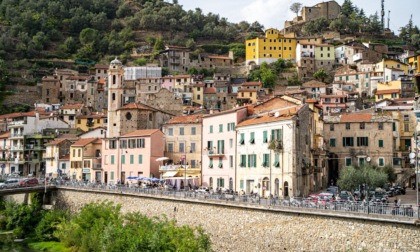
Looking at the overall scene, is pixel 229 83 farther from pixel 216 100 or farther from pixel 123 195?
pixel 123 195

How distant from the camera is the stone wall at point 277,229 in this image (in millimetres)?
27328

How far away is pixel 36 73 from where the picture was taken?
119 meters

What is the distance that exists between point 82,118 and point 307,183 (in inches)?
2029

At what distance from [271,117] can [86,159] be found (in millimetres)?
30033

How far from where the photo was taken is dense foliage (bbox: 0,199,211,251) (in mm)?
35375

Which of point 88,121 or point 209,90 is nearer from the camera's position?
point 88,121

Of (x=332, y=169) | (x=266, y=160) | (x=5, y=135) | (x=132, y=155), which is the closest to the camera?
(x=266, y=160)

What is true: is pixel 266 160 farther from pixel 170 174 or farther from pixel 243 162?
pixel 170 174

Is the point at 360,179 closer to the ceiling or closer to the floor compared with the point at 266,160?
closer to the floor

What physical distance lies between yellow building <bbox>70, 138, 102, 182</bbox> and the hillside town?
13 cm

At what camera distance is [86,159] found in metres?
67.4

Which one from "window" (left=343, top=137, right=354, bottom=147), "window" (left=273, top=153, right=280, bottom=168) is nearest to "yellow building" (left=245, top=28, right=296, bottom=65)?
"window" (left=343, top=137, right=354, bottom=147)

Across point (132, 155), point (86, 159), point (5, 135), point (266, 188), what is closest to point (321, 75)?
point (86, 159)

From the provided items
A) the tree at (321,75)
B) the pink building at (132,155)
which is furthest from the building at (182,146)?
the tree at (321,75)
